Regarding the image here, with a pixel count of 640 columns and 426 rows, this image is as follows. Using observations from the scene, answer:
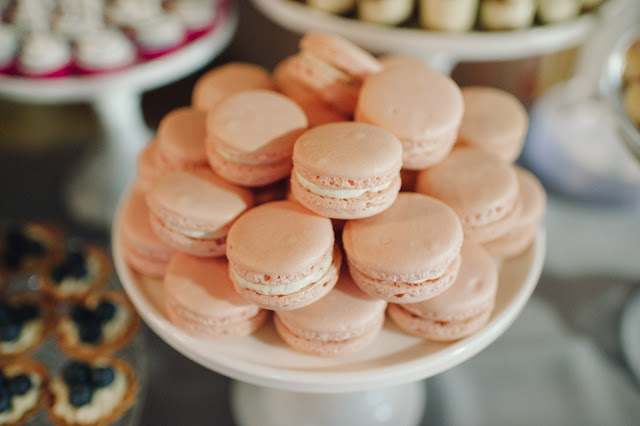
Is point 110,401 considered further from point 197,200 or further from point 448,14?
point 448,14

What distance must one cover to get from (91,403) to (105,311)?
0.20 meters

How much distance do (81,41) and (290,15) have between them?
51 cm

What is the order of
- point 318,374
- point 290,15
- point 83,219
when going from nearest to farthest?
point 318,374 → point 290,15 → point 83,219

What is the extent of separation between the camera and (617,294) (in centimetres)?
137

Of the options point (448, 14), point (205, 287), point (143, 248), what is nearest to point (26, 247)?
point (143, 248)

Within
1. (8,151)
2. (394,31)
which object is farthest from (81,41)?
(394,31)

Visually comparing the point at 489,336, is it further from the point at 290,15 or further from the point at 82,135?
the point at 82,135

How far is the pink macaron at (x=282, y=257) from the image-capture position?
0.74 metres

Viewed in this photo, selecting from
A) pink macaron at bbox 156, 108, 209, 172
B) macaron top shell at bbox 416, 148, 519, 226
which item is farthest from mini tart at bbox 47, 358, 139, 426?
macaron top shell at bbox 416, 148, 519, 226

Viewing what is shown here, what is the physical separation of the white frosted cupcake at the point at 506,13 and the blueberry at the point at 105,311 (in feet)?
3.27

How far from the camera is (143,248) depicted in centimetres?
91

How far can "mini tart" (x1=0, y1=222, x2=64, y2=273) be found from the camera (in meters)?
1.36

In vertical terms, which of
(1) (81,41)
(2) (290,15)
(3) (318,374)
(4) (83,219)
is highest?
(2) (290,15)

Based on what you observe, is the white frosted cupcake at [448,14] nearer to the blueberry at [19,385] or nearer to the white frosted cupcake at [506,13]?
the white frosted cupcake at [506,13]
